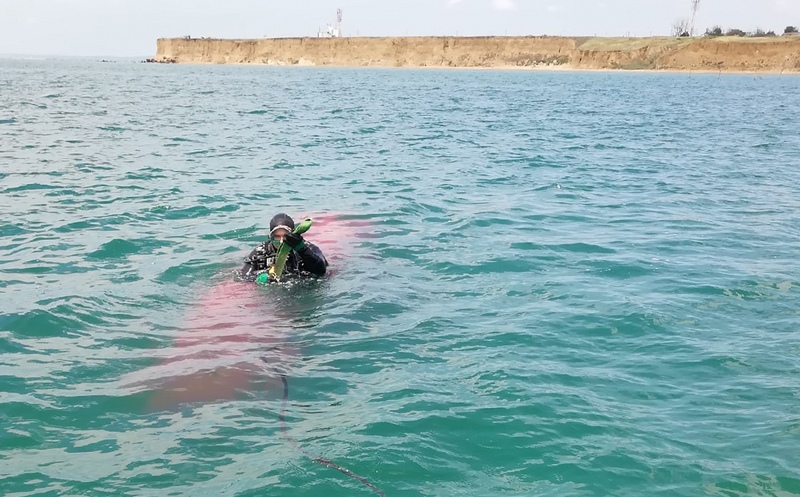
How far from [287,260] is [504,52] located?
124m

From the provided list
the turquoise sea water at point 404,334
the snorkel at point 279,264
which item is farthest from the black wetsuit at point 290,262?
the turquoise sea water at point 404,334

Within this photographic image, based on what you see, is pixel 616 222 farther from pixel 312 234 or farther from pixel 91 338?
pixel 91 338

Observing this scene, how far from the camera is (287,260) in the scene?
9.34 m

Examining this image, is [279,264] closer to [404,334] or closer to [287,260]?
[287,260]

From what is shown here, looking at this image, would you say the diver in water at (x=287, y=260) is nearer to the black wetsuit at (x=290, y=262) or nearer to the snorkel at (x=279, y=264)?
the black wetsuit at (x=290, y=262)

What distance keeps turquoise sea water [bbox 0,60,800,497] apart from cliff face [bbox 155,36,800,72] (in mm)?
93193

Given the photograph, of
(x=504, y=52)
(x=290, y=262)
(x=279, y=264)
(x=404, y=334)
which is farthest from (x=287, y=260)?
(x=504, y=52)

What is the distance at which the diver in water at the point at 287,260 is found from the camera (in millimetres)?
9145

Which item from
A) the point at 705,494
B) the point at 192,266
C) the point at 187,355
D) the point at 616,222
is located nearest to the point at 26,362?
the point at 187,355

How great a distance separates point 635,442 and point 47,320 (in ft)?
20.3

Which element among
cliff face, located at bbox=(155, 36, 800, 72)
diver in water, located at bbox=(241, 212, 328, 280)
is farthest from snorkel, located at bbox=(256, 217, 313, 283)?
cliff face, located at bbox=(155, 36, 800, 72)

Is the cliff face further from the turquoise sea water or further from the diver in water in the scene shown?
the diver in water

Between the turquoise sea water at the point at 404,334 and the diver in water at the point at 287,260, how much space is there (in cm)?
32

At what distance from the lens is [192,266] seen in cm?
1037
